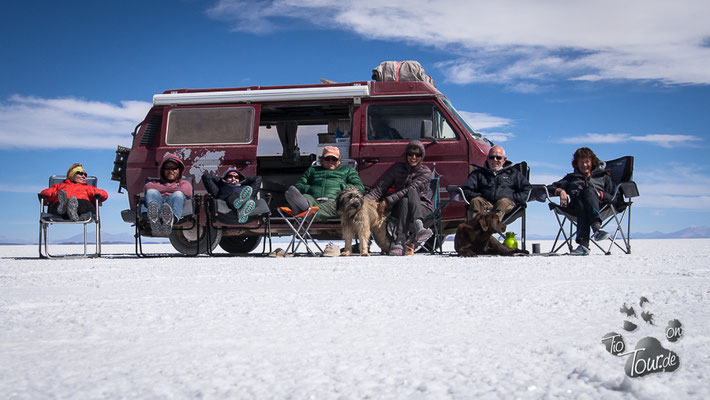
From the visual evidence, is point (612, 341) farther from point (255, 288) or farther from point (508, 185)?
point (508, 185)

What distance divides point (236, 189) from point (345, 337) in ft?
17.0

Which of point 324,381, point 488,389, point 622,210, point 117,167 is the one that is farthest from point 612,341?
point 117,167

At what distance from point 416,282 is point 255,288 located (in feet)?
3.12

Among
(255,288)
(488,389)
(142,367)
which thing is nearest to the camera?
(488,389)

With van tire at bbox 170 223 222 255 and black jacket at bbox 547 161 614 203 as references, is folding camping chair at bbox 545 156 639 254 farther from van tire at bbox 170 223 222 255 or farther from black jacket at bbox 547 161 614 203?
van tire at bbox 170 223 222 255

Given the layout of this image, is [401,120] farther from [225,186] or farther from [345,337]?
[345,337]

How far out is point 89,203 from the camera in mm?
7398

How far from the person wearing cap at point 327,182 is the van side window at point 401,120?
61 centimetres

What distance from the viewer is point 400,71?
25.3 feet

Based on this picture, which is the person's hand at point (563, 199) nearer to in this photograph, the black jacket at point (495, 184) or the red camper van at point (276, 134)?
the black jacket at point (495, 184)

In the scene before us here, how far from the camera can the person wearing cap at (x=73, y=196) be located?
7191mm

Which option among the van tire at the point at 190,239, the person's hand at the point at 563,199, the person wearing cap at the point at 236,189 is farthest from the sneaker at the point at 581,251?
the van tire at the point at 190,239

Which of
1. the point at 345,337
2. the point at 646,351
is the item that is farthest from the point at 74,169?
the point at 646,351

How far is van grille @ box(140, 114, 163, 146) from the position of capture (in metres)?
8.12
